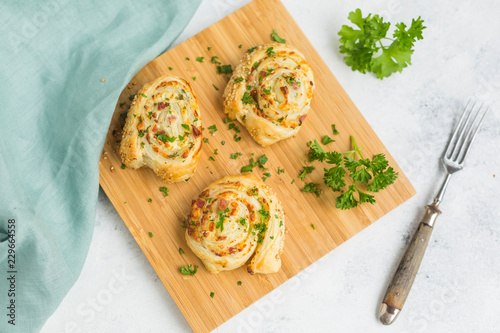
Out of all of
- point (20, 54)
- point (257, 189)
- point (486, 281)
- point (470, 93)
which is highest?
point (20, 54)

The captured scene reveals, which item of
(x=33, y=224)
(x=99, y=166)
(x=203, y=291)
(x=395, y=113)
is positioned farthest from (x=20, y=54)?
(x=395, y=113)

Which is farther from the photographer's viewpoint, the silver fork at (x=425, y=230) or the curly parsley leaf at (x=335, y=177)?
the silver fork at (x=425, y=230)

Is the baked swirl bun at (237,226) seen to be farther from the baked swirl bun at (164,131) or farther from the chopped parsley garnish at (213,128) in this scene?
the chopped parsley garnish at (213,128)

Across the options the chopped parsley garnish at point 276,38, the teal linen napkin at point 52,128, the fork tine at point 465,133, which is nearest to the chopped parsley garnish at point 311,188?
the chopped parsley garnish at point 276,38

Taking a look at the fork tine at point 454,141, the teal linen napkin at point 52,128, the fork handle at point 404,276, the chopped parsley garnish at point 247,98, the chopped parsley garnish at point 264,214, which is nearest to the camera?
the teal linen napkin at point 52,128

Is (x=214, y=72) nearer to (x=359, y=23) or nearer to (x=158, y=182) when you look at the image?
(x=158, y=182)
